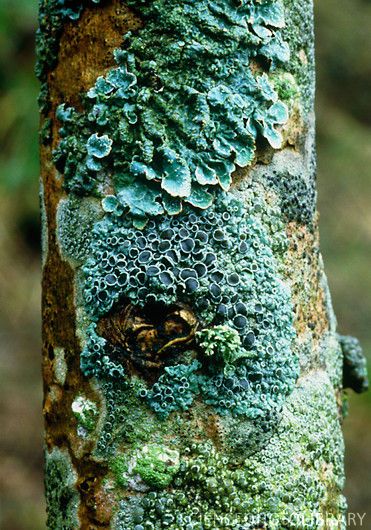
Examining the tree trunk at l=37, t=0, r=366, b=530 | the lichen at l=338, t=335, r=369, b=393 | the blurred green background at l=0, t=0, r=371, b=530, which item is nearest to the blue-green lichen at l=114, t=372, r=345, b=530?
the tree trunk at l=37, t=0, r=366, b=530

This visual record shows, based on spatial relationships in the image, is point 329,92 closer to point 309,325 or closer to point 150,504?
point 309,325

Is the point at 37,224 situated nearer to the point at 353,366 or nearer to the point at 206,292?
the point at 353,366

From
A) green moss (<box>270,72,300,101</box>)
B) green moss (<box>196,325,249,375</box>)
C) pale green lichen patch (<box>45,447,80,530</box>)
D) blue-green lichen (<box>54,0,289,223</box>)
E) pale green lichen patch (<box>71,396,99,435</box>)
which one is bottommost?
→ pale green lichen patch (<box>45,447,80,530</box>)

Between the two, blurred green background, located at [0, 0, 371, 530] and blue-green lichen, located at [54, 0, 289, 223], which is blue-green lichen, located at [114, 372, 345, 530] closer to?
blue-green lichen, located at [54, 0, 289, 223]

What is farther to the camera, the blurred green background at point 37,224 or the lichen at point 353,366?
the blurred green background at point 37,224

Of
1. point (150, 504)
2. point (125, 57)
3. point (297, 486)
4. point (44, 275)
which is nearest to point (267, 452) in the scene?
point (297, 486)

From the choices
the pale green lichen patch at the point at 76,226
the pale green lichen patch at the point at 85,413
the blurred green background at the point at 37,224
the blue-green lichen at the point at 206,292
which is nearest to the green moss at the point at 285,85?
the blue-green lichen at the point at 206,292

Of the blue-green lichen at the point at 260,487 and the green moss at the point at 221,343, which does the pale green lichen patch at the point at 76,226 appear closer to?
the green moss at the point at 221,343
